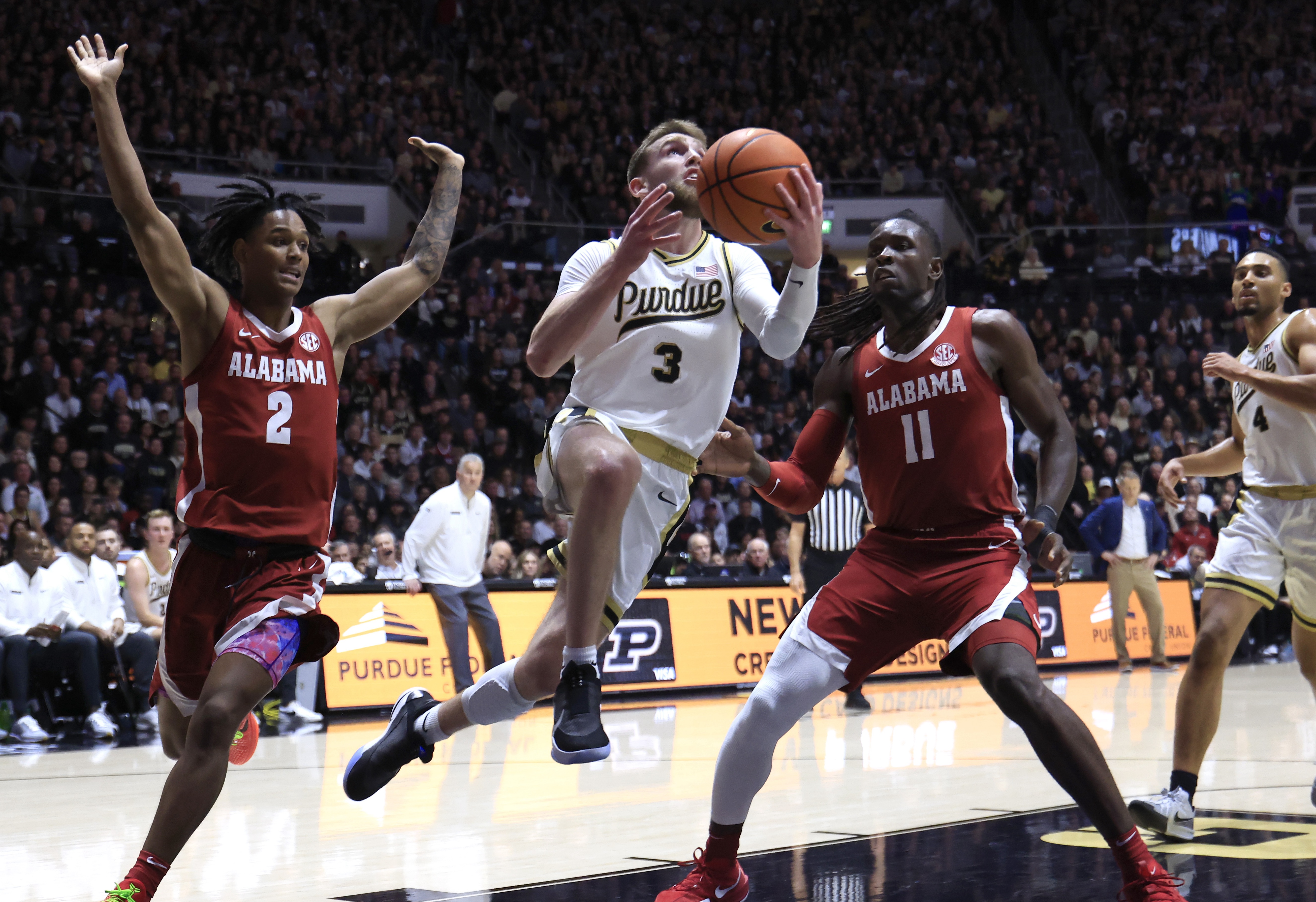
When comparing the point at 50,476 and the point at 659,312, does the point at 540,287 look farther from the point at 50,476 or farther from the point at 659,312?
the point at 659,312

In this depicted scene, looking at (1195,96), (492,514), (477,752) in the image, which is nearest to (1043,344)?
(1195,96)

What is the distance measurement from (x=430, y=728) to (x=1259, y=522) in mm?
3384

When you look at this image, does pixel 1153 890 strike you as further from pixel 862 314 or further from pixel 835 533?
pixel 835 533

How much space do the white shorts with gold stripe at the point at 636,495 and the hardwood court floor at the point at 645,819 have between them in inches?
38.9

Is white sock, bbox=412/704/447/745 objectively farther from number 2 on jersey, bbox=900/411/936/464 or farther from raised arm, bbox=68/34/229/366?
number 2 on jersey, bbox=900/411/936/464

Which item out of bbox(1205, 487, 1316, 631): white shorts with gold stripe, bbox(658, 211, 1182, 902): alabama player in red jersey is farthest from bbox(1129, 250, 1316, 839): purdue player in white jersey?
bbox(658, 211, 1182, 902): alabama player in red jersey

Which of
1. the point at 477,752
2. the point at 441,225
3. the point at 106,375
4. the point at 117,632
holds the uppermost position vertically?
the point at 106,375

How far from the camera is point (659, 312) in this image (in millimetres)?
4336

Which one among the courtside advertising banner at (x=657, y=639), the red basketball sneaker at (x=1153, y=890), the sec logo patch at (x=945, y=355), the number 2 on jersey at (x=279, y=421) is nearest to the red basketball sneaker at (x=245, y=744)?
the number 2 on jersey at (x=279, y=421)

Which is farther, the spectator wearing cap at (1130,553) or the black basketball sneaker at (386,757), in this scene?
the spectator wearing cap at (1130,553)

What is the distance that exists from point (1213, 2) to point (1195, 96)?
2.63 m

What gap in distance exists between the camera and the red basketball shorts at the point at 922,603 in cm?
407

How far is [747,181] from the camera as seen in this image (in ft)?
13.2

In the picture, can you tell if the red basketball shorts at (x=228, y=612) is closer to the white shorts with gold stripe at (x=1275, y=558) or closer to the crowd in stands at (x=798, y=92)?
the white shorts with gold stripe at (x=1275, y=558)
